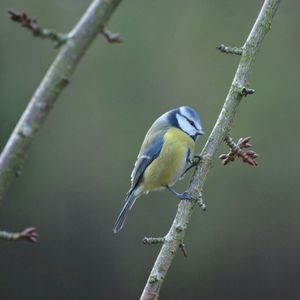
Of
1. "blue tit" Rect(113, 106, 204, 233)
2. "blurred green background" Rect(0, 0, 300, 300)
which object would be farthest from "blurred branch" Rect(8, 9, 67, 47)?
"blurred green background" Rect(0, 0, 300, 300)

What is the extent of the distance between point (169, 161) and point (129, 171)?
354cm

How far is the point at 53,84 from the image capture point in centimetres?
101

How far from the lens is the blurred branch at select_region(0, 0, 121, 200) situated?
0.98 metres

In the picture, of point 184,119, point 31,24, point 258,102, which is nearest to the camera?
point 31,24

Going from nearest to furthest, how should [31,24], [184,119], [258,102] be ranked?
[31,24]
[184,119]
[258,102]

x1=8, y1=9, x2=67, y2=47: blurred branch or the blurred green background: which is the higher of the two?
the blurred green background

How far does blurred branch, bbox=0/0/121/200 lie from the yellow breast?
155cm

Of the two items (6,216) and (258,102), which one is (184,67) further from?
(6,216)

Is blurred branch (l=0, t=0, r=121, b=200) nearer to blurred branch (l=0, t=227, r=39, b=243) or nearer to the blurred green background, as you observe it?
blurred branch (l=0, t=227, r=39, b=243)

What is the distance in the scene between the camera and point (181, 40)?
6.34 m

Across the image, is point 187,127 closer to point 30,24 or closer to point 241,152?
point 241,152

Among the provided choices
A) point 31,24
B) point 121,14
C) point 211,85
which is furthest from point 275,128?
point 31,24

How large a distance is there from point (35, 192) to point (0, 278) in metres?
0.87

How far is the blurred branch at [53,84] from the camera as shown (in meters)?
0.98
